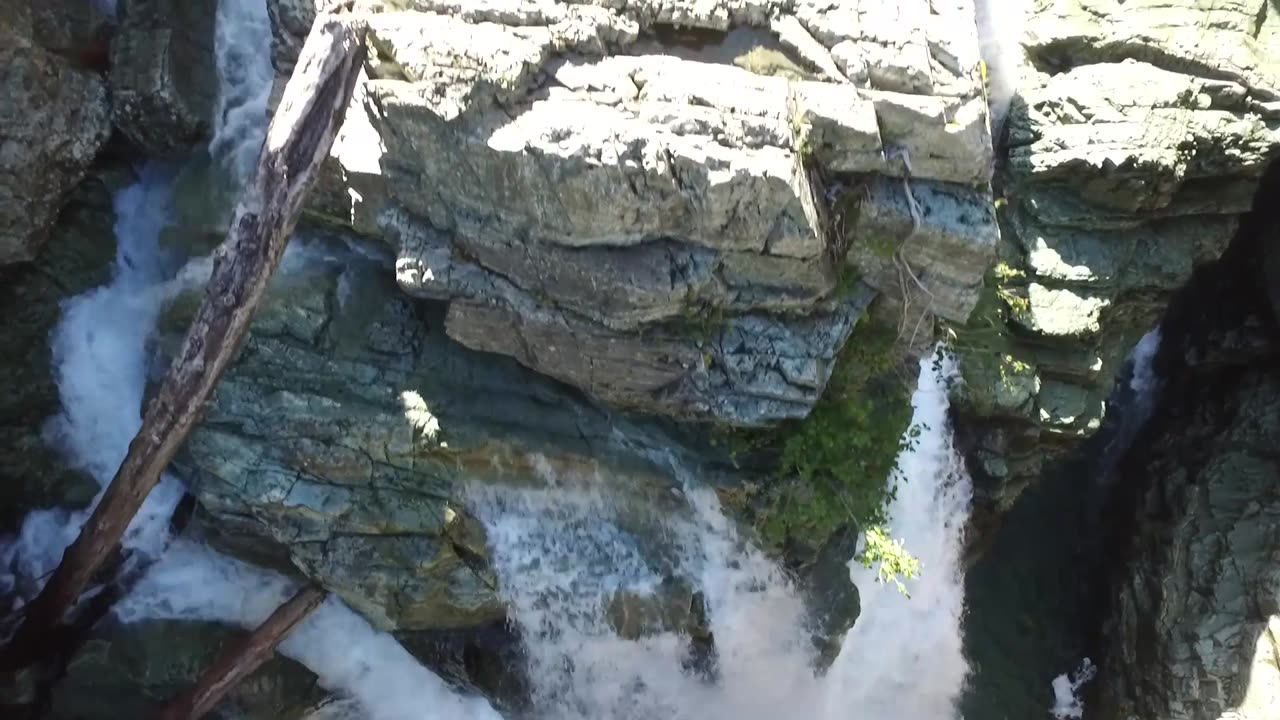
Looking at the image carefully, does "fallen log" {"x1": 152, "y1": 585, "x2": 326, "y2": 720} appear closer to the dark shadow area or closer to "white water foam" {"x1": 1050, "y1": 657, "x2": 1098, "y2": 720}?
the dark shadow area

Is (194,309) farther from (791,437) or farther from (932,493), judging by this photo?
(932,493)

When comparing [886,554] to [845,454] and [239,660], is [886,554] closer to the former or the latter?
[845,454]

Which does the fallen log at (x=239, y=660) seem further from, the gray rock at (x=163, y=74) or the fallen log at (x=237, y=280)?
the gray rock at (x=163, y=74)

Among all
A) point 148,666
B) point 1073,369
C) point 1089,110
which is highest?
point 1089,110

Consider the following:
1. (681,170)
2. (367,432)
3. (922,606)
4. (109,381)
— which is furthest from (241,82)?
(922,606)

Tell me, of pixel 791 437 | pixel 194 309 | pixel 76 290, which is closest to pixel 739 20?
pixel 791 437

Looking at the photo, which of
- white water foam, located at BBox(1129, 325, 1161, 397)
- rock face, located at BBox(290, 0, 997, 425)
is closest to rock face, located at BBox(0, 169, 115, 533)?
rock face, located at BBox(290, 0, 997, 425)
